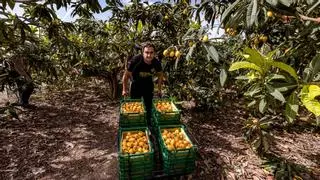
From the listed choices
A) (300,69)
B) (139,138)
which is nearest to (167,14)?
(139,138)

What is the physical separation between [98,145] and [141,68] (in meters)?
1.38

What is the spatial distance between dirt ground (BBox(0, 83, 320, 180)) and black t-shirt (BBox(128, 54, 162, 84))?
1155 mm

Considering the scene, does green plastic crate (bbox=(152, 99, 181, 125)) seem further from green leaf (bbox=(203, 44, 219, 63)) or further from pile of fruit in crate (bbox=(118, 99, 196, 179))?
green leaf (bbox=(203, 44, 219, 63))

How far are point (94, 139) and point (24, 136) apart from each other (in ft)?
3.87

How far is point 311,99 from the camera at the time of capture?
41.1 inches

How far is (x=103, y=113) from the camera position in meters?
5.12

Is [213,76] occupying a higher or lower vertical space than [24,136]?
higher

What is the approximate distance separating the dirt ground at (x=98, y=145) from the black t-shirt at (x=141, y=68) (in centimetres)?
115

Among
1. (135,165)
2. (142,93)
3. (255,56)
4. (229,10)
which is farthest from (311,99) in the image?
(142,93)

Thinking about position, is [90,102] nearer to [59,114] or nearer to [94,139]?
[59,114]

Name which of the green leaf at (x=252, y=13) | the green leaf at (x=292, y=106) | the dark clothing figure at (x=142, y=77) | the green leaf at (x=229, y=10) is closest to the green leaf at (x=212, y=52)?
the green leaf at (x=229, y=10)

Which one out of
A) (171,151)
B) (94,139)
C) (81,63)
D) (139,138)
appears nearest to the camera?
(171,151)

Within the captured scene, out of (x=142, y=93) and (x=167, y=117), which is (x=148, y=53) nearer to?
(x=142, y=93)

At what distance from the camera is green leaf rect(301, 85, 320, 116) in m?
1.01
